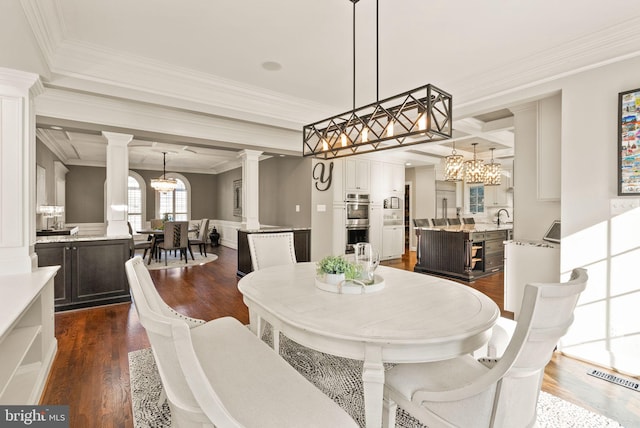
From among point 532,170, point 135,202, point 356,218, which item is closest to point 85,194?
point 135,202

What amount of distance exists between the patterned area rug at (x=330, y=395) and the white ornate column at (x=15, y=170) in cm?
116

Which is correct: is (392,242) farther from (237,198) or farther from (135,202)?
(135,202)

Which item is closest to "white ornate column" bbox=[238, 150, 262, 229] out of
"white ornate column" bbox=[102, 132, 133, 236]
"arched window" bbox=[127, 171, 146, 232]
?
"white ornate column" bbox=[102, 132, 133, 236]

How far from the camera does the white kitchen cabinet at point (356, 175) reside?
20.3ft

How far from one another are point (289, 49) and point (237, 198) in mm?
6468

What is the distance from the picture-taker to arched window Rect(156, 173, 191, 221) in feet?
31.6

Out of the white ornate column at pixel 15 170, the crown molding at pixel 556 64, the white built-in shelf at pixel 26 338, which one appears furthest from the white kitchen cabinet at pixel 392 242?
the white ornate column at pixel 15 170

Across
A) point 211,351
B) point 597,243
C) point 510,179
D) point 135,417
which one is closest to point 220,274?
point 135,417

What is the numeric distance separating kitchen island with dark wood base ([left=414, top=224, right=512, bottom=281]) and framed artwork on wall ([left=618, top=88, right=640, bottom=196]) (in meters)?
2.74

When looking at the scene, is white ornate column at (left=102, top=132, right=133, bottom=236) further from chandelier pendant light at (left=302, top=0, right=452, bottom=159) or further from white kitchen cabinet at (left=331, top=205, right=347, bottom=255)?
white kitchen cabinet at (left=331, top=205, right=347, bottom=255)

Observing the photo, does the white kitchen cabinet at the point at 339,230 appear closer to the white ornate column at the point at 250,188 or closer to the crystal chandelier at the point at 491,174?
the white ornate column at the point at 250,188

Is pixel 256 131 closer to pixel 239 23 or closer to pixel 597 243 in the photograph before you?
pixel 239 23

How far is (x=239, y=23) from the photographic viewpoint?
243 centimetres

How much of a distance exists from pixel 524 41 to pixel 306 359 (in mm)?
3197
